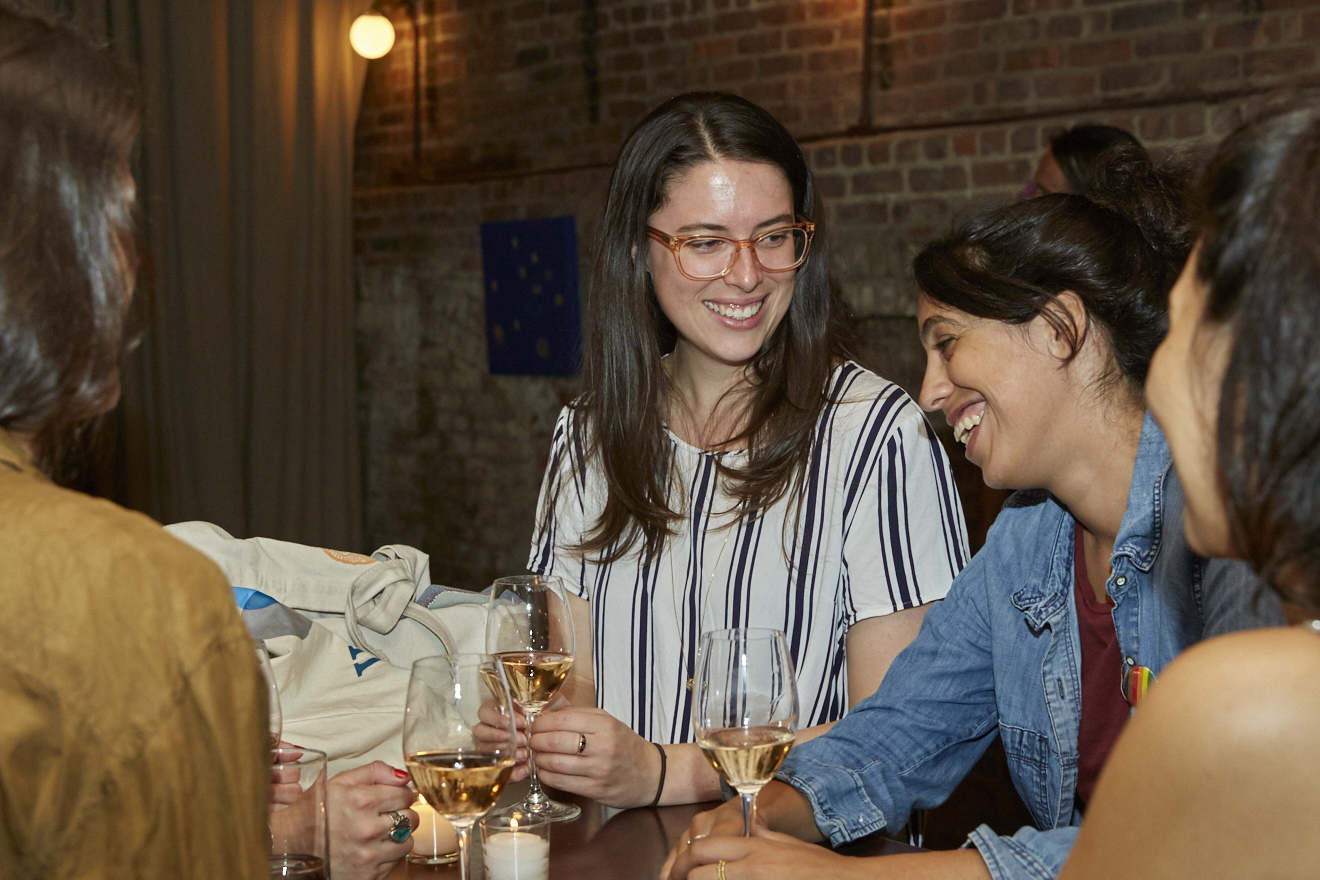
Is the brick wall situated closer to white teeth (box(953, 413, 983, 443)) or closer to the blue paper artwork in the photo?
the blue paper artwork

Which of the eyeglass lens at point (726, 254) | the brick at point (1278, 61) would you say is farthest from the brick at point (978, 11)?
the eyeglass lens at point (726, 254)

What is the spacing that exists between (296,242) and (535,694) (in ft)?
13.8

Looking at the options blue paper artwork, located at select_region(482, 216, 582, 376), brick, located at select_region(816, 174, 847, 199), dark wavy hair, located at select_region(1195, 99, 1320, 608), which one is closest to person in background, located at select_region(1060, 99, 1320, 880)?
dark wavy hair, located at select_region(1195, 99, 1320, 608)

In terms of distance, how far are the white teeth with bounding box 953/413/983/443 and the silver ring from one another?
810mm

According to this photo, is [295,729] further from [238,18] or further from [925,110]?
[238,18]

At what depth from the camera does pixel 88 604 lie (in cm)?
63

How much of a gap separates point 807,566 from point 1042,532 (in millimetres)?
359

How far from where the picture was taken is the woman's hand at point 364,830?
1.10 metres

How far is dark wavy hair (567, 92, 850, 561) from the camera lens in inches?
72.3

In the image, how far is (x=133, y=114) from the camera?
76 cm

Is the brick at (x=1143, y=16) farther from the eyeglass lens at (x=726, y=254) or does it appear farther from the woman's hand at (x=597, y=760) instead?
the woman's hand at (x=597, y=760)

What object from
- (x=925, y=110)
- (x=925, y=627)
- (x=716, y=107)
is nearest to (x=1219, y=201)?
(x=925, y=627)

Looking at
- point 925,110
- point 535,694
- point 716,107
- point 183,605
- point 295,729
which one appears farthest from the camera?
point 925,110

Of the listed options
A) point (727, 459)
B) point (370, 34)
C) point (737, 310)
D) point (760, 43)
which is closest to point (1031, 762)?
point (727, 459)
